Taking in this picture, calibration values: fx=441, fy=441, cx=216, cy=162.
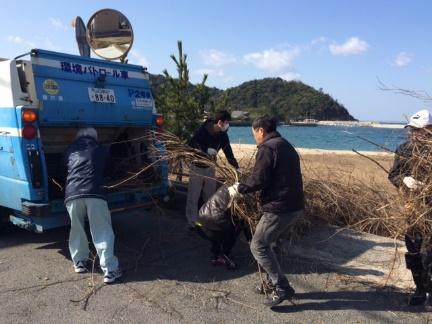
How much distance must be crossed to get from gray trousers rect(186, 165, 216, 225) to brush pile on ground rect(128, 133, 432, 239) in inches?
6.8

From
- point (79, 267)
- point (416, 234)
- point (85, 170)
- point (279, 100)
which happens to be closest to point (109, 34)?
point (85, 170)

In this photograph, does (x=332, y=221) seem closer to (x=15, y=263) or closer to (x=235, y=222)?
(x=235, y=222)

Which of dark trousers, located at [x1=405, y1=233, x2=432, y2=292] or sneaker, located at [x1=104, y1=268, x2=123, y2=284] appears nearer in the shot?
dark trousers, located at [x1=405, y1=233, x2=432, y2=292]

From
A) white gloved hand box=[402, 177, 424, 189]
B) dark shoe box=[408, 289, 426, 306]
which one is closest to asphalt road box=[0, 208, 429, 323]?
dark shoe box=[408, 289, 426, 306]

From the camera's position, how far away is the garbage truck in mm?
4973

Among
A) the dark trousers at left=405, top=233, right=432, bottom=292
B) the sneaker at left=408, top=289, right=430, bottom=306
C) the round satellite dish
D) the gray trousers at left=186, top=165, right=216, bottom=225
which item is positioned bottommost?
the sneaker at left=408, top=289, right=430, bottom=306

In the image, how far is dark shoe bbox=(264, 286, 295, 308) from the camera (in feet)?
13.4

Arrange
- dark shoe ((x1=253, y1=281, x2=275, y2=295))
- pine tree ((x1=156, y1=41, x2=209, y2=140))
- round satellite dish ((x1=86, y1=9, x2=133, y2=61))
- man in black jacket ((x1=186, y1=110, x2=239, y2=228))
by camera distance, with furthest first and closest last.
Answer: pine tree ((x1=156, y1=41, x2=209, y2=140)), round satellite dish ((x1=86, y1=9, x2=133, y2=61)), man in black jacket ((x1=186, y1=110, x2=239, y2=228)), dark shoe ((x1=253, y1=281, x2=275, y2=295))

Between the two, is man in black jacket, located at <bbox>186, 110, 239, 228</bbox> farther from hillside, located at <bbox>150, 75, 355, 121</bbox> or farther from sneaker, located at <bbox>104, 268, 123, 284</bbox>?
sneaker, located at <bbox>104, 268, 123, 284</bbox>

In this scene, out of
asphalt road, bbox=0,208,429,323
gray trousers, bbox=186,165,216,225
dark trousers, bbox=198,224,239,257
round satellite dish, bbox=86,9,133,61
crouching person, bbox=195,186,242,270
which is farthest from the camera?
round satellite dish, bbox=86,9,133,61

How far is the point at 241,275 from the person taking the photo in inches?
194

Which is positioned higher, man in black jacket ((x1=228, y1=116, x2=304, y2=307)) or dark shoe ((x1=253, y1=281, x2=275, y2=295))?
man in black jacket ((x1=228, y1=116, x2=304, y2=307))

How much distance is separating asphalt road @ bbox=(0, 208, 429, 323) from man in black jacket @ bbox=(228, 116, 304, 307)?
1.25 ft

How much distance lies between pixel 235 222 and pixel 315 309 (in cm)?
129
